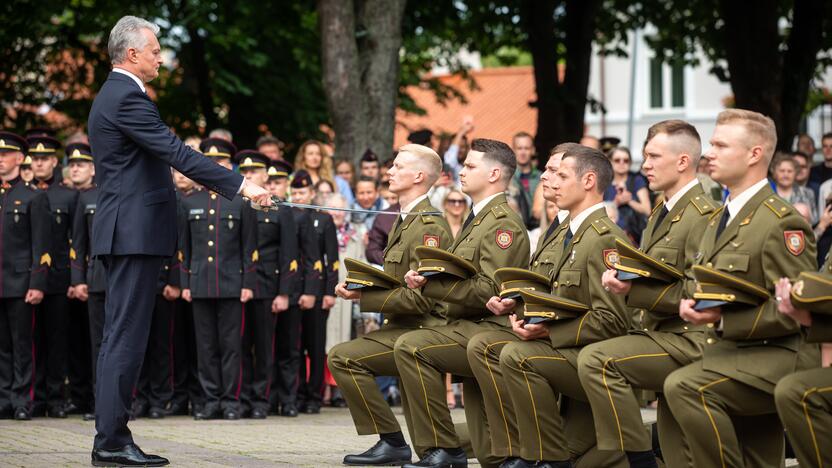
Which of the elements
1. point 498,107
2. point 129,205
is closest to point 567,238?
point 129,205

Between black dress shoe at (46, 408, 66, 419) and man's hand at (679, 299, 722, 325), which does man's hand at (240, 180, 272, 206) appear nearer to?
man's hand at (679, 299, 722, 325)

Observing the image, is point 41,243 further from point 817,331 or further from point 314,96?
point 314,96

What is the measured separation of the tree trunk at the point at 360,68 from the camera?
15.3m

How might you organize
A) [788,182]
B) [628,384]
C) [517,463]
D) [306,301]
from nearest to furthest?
[628,384] < [517,463] < [306,301] < [788,182]

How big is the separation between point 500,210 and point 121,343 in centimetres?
251

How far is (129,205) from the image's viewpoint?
7879 mm

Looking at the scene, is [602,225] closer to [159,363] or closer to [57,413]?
[159,363]

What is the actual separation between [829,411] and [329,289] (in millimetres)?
7438

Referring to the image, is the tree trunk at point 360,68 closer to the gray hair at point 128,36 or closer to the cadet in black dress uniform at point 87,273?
the cadet in black dress uniform at point 87,273

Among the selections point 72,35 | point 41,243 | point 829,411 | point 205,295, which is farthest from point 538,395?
point 72,35

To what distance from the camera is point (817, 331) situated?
572 cm

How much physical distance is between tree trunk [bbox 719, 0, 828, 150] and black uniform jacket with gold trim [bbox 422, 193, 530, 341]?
11.5 meters

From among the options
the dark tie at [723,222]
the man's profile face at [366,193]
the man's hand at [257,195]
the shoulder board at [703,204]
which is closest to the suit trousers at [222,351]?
the man's profile face at [366,193]

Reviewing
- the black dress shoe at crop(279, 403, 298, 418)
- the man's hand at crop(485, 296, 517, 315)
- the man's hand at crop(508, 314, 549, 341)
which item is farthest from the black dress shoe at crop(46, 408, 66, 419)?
the man's hand at crop(508, 314, 549, 341)
